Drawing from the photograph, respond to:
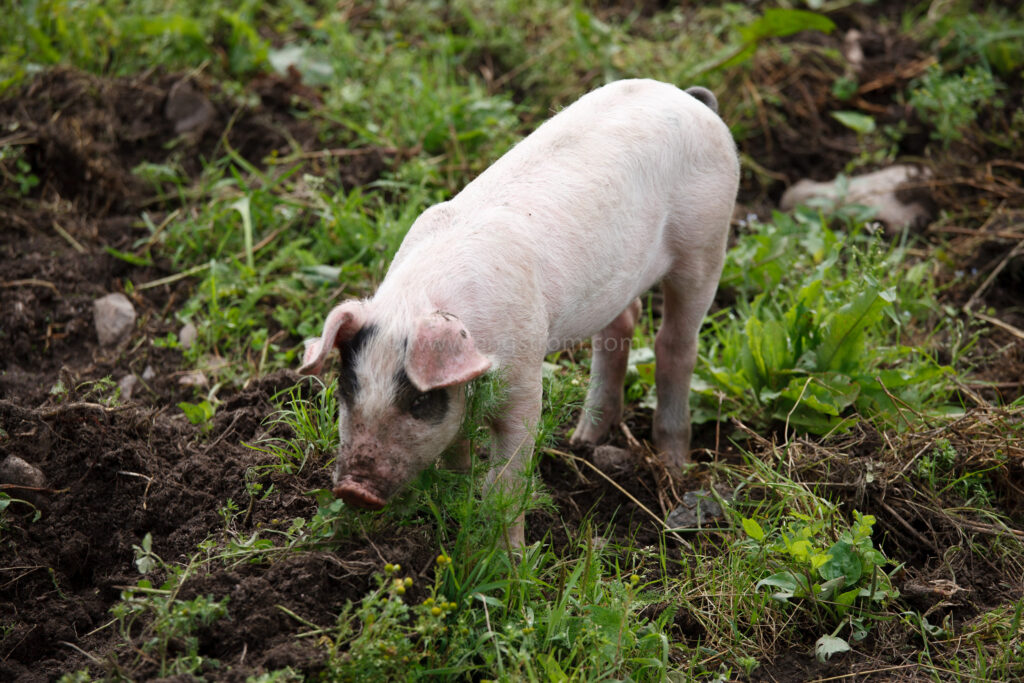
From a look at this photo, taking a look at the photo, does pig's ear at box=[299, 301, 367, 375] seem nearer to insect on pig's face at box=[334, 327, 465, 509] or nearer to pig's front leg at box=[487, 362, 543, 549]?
insect on pig's face at box=[334, 327, 465, 509]

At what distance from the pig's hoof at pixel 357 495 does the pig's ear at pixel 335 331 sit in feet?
1.31

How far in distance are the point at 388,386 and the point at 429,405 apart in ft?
0.53

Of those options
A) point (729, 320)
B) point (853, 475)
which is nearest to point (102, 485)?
point (853, 475)

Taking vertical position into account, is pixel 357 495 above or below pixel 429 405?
below

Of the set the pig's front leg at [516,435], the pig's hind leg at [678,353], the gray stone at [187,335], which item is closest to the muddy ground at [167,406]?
the gray stone at [187,335]

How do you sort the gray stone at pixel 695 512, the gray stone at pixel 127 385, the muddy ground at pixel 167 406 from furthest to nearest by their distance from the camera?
the gray stone at pixel 127 385
the gray stone at pixel 695 512
the muddy ground at pixel 167 406

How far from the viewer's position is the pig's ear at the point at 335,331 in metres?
3.18

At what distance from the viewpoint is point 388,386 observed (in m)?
3.23

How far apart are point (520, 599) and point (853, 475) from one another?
175cm

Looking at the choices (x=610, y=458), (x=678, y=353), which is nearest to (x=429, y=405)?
(x=610, y=458)

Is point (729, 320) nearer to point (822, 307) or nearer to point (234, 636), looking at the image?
point (822, 307)

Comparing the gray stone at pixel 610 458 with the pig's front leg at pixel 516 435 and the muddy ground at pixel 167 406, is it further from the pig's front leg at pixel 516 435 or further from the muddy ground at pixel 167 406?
the pig's front leg at pixel 516 435

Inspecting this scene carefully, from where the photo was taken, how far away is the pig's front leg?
3568 mm

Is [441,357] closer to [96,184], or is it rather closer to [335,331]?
[335,331]
